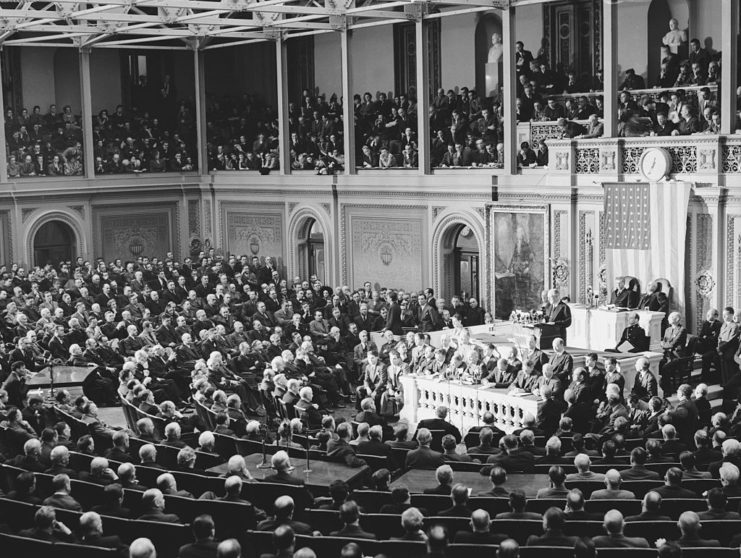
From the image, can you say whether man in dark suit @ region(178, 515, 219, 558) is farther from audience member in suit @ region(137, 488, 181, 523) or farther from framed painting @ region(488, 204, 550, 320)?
framed painting @ region(488, 204, 550, 320)

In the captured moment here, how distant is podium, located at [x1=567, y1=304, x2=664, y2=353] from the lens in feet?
67.4

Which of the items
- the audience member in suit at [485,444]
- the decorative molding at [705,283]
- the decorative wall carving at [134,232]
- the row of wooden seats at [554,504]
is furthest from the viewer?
the decorative wall carving at [134,232]

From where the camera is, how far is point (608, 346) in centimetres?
2084

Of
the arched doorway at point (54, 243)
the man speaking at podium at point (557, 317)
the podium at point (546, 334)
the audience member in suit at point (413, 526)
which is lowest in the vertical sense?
the audience member in suit at point (413, 526)

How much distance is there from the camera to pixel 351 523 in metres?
9.51

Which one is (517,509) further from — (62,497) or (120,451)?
(120,451)

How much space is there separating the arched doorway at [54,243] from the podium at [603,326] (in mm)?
19267

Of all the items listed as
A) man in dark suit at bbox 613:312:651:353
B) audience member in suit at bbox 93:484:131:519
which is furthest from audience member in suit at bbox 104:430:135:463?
man in dark suit at bbox 613:312:651:353

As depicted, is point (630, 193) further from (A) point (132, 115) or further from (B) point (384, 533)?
(A) point (132, 115)

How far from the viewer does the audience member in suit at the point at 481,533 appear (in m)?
9.12

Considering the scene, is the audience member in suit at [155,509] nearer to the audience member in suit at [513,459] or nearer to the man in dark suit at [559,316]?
the audience member in suit at [513,459]

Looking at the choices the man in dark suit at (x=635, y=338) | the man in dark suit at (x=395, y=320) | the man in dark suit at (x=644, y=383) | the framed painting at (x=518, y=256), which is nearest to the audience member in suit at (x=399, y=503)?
the man in dark suit at (x=644, y=383)

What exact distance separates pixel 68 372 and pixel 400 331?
7.89m

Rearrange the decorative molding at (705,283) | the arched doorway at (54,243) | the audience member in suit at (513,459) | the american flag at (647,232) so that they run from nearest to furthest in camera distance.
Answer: the audience member in suit at (513,459), the decorative molding at (705,283), the american flag at (647,232), the arched doorway at (54,243)
